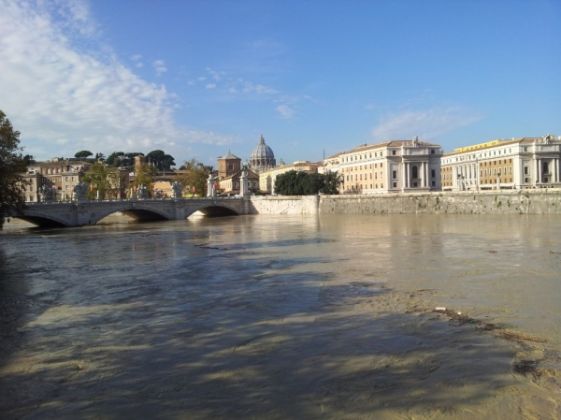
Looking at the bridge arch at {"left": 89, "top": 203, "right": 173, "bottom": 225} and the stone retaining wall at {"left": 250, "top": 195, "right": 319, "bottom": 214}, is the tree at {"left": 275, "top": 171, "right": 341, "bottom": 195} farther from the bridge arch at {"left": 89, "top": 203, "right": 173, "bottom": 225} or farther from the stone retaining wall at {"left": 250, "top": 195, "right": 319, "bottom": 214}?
the bridge arch at {"left": 89, "top": 203, "right": 173, "bottom": 225}

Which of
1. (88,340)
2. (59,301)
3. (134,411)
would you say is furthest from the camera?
(59,301)

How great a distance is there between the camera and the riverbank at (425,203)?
5325cm

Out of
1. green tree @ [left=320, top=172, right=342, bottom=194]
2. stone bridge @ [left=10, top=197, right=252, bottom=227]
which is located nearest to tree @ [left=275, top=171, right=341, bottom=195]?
green tree @ [left=320, top=172, right=342, bottom=194]

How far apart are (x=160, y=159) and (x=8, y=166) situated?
142455 millimetres

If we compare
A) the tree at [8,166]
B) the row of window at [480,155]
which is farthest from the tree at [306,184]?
the tree at [8,166]

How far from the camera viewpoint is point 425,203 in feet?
208

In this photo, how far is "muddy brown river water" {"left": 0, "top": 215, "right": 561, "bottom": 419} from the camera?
693 centimetres

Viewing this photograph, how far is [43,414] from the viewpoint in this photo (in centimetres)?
681

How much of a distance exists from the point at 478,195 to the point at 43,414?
57287mm

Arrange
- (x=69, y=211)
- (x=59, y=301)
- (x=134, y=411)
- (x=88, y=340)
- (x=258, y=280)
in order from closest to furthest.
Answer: (x=134, y=411) < (x=88, y=340) < (x=59, y=301) < (x=258, y=280) < (x=69, y=211)

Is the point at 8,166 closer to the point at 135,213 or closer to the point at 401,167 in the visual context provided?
the point at 135,213

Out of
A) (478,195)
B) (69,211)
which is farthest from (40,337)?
(478,195)

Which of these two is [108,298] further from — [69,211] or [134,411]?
[69,211]

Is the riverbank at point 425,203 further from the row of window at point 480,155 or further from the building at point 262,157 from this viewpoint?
the building at point 262,157
